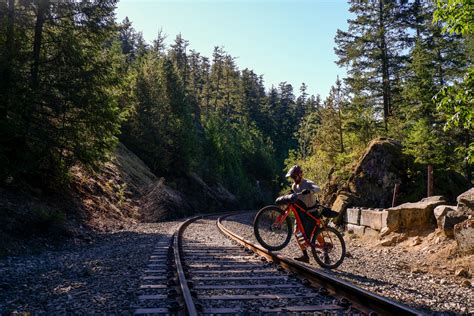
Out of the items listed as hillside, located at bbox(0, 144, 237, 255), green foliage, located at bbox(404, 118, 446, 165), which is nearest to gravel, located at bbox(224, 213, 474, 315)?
green foliage, located at bbox(404, 118, 446, 165)

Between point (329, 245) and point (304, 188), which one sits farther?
point (304, 188)

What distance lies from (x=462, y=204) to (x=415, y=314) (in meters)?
6.09

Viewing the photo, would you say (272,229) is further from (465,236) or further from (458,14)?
(458,14)

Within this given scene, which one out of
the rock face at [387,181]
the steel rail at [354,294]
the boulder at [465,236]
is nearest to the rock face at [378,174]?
the rock face at [387,181]

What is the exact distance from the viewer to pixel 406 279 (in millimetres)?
6832

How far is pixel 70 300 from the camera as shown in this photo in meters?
4.76

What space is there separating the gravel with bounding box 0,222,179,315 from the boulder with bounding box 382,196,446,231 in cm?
693

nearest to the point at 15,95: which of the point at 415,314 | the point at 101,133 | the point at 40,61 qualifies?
the point at 40,61

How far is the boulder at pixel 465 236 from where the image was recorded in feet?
25.5

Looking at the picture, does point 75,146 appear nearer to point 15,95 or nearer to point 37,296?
point 15,95

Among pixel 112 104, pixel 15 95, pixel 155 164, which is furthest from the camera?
pixel 155 164

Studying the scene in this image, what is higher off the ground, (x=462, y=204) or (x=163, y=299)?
(x=462, y=204)

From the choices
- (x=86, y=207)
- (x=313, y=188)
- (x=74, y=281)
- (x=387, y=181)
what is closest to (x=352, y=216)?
(x=387, y=181)

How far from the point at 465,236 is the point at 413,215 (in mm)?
3020
